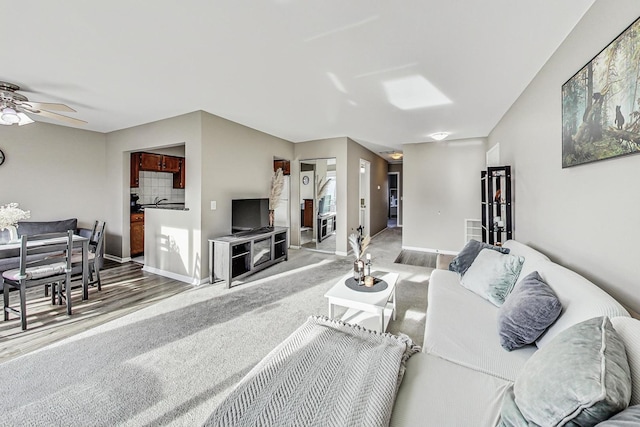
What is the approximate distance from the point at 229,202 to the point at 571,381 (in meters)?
4.10

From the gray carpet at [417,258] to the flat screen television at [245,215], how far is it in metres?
2.73

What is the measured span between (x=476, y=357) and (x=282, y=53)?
260cm

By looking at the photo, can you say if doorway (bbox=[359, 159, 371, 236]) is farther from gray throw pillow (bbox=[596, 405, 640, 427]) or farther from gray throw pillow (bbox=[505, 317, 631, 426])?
gray throw pillow (bbox=[596, 405, 640, 427])


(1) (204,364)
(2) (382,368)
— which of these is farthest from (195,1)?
(1) (204,364)

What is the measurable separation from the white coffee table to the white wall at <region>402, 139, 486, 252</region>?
3480 mm

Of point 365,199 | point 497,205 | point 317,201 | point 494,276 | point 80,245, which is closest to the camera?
point 494,276

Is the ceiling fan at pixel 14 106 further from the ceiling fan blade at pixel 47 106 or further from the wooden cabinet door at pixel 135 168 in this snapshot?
the wooden cabinet door at pixel 135 168

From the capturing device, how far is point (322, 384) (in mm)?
1054

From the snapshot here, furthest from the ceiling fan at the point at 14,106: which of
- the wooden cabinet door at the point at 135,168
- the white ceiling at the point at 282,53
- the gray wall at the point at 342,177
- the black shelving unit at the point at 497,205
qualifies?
the black shelving unit at the point at 497,205

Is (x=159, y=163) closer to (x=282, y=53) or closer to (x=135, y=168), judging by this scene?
(x=135, y=168)

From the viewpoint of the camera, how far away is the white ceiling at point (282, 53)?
5.50ft

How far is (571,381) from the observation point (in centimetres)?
77

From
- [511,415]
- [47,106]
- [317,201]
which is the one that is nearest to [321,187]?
[317,201]

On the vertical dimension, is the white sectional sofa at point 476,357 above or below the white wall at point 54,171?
below
